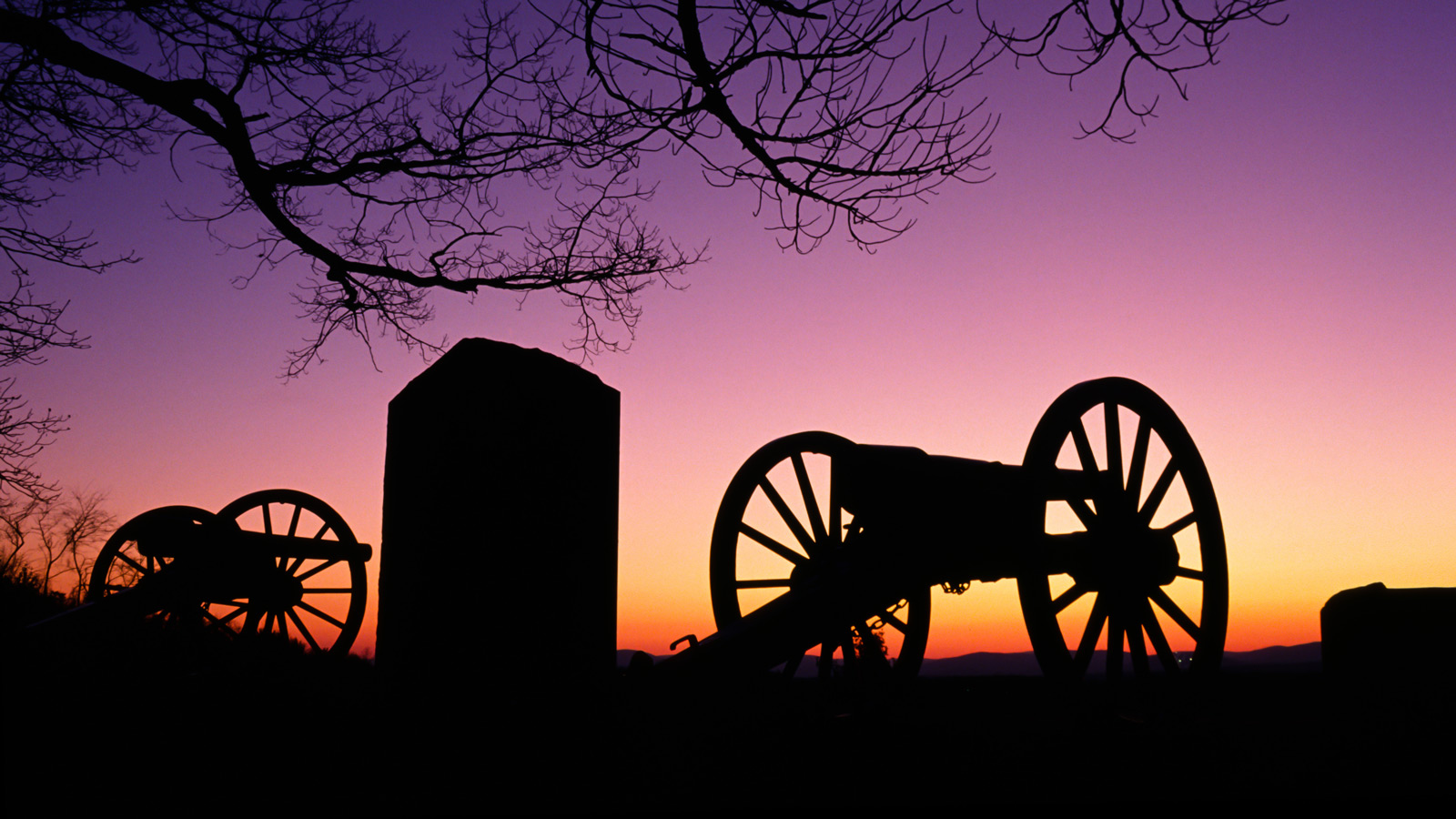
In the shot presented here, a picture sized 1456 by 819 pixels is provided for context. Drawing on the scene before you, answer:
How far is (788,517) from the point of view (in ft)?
18.5

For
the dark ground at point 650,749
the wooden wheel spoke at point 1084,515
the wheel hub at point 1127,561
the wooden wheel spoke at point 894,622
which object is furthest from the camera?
the wooden wheel spoke at point 894,622

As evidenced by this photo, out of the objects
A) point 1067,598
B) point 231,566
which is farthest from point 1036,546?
point 231,566

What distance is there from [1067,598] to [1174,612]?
2.41ft

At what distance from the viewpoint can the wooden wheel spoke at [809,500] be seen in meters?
5.58

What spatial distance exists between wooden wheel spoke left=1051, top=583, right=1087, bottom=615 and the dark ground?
0.34 meters

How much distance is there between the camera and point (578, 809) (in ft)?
8.11

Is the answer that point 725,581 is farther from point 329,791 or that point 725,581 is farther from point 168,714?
point 329,791

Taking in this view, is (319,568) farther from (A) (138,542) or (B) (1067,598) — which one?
(B) (1067,598)

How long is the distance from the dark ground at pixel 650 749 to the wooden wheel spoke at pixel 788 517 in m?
1.05

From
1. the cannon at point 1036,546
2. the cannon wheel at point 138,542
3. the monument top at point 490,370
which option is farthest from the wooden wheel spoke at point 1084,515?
the cannon wheel at point 138,542

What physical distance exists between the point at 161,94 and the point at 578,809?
300 inches

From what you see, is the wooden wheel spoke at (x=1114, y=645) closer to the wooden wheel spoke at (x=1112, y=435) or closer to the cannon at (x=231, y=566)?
the wooden wheel spoke at (x=1112, y=435)

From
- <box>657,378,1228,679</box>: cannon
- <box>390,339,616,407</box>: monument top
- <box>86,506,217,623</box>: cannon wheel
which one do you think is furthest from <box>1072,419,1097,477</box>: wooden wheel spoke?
<box>86,506,217,623</box>: cannon wheel

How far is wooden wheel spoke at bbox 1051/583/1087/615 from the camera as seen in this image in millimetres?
4199
